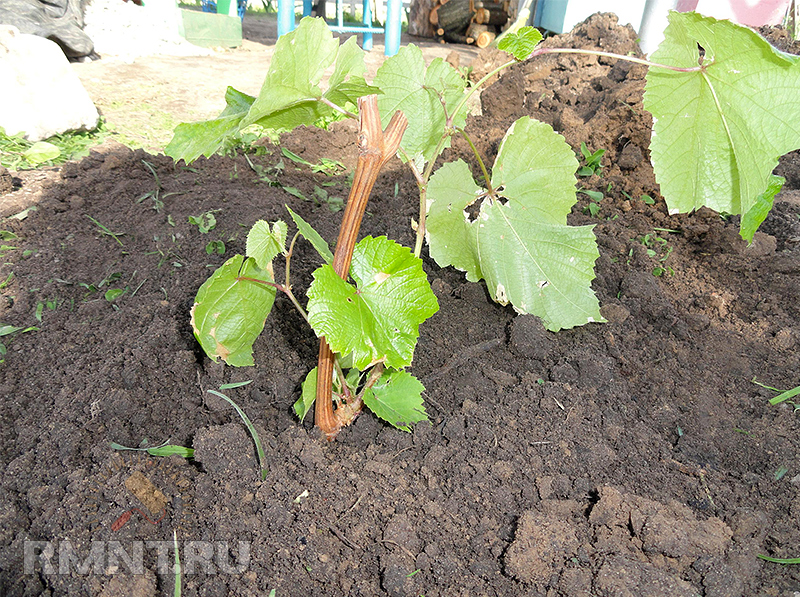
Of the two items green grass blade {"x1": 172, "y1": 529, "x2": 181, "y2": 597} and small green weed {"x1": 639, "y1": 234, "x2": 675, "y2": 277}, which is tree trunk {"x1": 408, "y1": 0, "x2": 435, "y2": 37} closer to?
small green weed {"x1": 639, "y1": 234, "x2": 675, "y2": 277}

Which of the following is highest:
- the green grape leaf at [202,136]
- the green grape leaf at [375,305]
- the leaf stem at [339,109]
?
the leaf stem at [339,109]

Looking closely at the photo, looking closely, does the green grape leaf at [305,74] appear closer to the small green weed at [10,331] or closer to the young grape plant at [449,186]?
the young grape plant at [449,186]

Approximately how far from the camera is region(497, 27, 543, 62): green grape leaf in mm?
936

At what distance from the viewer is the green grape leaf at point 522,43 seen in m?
0.94

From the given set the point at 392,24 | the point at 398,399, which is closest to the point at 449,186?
the point at 398,399

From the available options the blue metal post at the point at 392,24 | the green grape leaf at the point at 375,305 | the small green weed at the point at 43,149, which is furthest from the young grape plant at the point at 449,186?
the blue metal post at the point at 392,24

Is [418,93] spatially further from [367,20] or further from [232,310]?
[367,20]

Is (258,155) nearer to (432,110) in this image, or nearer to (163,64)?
(432,110)

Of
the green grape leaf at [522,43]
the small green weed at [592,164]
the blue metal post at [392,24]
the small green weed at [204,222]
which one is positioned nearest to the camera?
the green grape leaf at [522,43]

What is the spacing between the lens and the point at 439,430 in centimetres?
125

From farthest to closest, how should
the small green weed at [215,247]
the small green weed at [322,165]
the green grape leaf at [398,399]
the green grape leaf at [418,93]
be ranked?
the small green weed at [322,165]
the small green weed at [215,247]
the green grape leaf at [418,93]
the green grape leaf at [398,399]

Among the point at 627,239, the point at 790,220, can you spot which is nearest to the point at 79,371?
the point at 627,239

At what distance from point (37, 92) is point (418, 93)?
9.16 ft

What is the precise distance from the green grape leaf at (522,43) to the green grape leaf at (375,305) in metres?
0.42
